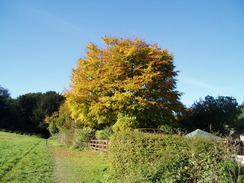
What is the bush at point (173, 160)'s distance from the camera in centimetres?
446

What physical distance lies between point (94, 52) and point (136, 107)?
22.4ft

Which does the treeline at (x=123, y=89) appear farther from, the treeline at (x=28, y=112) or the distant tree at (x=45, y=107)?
the treeline at (x=28, y=112)

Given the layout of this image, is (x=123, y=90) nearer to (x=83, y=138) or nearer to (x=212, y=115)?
(x=83, y=138)

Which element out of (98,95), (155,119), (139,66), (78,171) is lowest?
(78,171)

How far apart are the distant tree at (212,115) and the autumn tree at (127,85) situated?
9.09 meters

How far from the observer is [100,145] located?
1328 cm

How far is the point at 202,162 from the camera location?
15.6ft

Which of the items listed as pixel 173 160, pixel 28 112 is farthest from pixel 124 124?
pixel 28 112

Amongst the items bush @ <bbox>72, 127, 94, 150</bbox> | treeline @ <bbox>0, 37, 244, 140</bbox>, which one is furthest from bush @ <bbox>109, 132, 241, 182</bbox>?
bush @ <bbox>72, 127, 94, 150</bbox>

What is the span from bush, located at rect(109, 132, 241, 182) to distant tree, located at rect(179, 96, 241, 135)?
20.1 m

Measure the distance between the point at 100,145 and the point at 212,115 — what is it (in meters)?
18.2

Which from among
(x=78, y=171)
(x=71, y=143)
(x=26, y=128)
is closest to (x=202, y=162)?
(x=78, y=171)

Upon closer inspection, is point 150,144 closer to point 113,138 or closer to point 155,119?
point 113,138

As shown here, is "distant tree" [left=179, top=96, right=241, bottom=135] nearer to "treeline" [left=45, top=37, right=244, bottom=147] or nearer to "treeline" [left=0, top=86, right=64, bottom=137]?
"treeline" [left=45, top=37, right=244, bottom=147]
